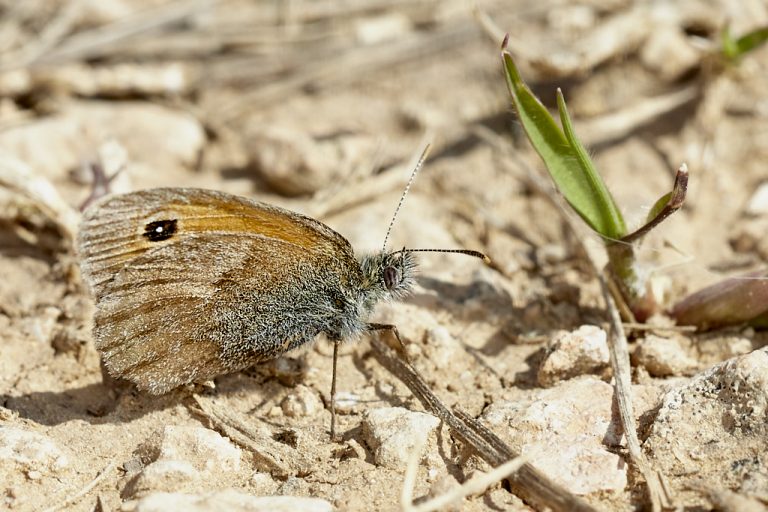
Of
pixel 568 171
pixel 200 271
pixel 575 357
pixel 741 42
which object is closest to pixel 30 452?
pixel 200 271

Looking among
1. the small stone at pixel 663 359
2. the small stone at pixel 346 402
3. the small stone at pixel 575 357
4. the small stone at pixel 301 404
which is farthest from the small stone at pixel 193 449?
the small stone at pixel 663 359

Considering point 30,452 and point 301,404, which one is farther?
point 301,404

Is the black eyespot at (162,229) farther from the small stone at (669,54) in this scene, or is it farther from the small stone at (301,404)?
the small stone at (669,54)

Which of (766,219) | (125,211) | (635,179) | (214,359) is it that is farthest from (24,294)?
(766,219)

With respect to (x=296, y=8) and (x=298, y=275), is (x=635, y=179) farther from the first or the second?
(x=296, y=8)

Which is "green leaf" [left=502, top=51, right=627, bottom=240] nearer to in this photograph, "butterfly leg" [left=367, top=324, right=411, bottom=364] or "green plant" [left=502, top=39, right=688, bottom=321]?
"green plant" [left=502, top=39, right=688, bottom=321]

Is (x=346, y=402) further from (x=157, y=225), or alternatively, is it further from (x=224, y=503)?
(x=157, y=225)
